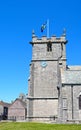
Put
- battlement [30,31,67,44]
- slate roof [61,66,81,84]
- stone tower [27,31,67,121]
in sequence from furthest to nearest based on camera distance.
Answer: battlement [30,31,67,44], stone tower [27,31,67,121], slate roof [61,66,81,84]

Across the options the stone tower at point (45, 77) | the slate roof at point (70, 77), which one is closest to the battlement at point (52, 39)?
the stone tower at point (45, 77)

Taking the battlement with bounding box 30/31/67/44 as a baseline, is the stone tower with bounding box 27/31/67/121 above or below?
below

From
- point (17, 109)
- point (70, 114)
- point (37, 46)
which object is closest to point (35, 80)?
point (37, 46)

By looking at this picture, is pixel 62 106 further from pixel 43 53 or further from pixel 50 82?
pixel 43 53

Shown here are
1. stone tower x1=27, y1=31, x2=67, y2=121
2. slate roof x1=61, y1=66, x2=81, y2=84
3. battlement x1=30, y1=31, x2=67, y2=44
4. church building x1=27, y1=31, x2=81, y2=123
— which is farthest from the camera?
battlement x1=30, y1=31, x2=67, y2=44

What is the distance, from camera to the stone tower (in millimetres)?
65562

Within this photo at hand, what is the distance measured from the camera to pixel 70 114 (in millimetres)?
57656

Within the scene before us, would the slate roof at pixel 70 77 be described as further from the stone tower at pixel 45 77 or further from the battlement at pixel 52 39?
the battlement at pixel 52 39

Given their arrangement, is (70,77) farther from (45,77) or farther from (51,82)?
(45,77)

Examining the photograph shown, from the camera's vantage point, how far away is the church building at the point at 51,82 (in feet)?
193

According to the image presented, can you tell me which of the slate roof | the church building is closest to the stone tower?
the church building

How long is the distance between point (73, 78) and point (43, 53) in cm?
1151

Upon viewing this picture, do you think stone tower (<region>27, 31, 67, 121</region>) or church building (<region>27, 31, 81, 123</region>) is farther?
stone tower (<region>27, 31, 67, 121</region>)

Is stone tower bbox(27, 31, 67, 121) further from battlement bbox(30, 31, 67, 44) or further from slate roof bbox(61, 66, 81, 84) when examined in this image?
slate roof bbox(61, 66, 81, 84)
